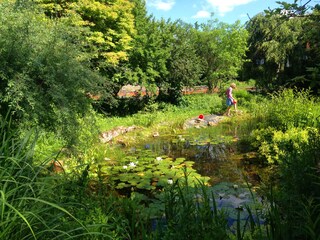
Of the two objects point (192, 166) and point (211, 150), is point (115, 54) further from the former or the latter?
point (192, 166)

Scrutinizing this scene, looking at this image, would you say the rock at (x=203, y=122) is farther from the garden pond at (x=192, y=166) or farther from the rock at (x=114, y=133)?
the rock at (x=114, y=133)

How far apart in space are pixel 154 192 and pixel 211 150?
366 cm

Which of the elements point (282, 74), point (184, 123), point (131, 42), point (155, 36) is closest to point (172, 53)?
point (155, 36)

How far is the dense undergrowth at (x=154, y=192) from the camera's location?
7.13 feet

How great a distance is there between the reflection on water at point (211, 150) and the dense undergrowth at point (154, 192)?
1.85 feet

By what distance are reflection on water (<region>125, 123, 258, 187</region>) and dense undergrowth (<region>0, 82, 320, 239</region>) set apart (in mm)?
A: 564

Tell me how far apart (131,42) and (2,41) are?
10617 millimetres

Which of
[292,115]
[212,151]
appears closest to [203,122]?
[212,151]

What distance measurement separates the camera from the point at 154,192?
5.50 m

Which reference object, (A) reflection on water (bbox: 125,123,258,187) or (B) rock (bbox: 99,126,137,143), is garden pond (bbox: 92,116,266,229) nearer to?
(A) reflection on water (bbox: 125,123,258,187)

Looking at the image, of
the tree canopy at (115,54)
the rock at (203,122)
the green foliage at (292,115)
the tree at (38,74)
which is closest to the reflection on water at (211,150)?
the rock at (203,122)

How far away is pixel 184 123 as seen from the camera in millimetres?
12578

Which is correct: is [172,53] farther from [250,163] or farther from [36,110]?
[36,110]

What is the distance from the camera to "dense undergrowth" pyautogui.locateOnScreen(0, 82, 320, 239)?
7.13ft
